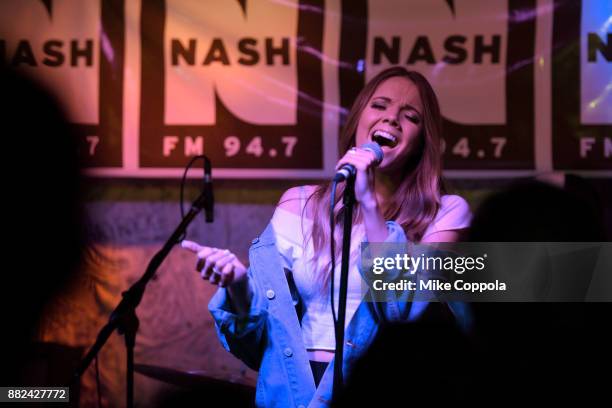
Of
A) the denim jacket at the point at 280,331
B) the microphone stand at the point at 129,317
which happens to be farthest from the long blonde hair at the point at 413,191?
the microphone stand at the point at 129,317

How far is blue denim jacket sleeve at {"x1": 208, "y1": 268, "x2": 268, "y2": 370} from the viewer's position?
176 centimetres

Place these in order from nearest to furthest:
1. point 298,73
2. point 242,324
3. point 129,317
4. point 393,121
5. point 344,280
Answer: point 344,280, point 242,324, point 393,121, point 129,317, point 298,73

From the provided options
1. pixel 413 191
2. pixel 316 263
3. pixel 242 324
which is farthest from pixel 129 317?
pixel 413 191

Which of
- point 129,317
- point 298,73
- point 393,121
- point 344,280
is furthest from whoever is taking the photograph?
point 298,73

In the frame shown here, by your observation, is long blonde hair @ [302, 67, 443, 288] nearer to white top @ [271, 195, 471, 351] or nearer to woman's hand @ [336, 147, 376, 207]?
white top @ [271, 195, 471, 351]

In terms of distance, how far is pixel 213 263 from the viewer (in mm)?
1538

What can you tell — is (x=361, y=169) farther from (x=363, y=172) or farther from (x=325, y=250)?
(x=325, y=250)

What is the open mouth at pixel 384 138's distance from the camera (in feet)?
6.10

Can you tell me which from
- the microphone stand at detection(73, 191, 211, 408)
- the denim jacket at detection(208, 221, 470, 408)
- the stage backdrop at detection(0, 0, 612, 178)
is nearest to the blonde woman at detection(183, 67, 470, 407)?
the denim jacket at detection(208, 221, 470, 408)

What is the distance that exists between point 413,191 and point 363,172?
1.43ft

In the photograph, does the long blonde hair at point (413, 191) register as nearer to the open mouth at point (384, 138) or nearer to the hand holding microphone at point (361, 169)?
the open mouth at point (384, 138)

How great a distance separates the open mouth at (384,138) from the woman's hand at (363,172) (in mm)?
292

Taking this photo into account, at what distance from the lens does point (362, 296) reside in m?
1.77

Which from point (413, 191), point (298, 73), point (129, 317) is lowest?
point (129, 317)
